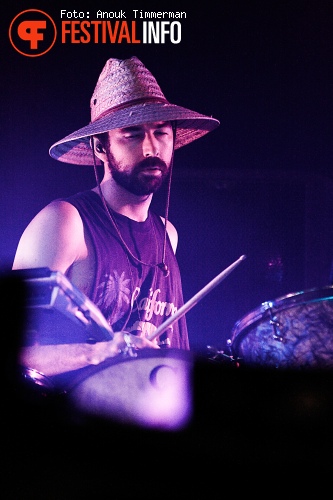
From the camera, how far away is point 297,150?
2.82 meters

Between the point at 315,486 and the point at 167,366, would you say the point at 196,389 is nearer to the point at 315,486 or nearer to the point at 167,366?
the point at 167,366

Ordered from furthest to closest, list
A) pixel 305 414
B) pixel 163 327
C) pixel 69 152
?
1. pixel 69 152
2. pixel 163 327
3. pixel 305 414

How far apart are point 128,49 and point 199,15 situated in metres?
0.34

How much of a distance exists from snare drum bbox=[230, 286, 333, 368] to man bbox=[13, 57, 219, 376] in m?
0.52

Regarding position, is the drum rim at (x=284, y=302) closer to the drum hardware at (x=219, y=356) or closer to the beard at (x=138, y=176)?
the drum hardware at (x=219, y=356)

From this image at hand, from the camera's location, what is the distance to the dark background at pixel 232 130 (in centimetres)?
275

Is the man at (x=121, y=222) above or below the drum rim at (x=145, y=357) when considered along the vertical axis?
above

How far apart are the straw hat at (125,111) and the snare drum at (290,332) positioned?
0.98 metres

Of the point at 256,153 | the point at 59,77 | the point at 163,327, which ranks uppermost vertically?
the point at 59,77

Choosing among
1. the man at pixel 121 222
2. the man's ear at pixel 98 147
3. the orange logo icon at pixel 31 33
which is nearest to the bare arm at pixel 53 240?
the man at pixel 121 222

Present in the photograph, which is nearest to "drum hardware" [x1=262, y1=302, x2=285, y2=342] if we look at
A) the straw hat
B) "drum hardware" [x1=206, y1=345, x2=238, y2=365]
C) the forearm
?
"drum hardware" [x1=206, y1=345, x2=238, y2=365]

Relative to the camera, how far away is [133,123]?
257cm

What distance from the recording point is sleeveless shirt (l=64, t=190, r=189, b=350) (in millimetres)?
2535

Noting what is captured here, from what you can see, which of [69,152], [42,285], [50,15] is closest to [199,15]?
[50,15]
